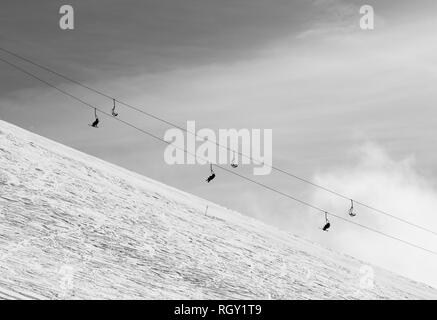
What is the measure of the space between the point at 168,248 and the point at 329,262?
6.54 meters

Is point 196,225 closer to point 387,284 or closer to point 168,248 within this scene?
point 168,248

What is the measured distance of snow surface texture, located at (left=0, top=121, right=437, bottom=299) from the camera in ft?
37.9

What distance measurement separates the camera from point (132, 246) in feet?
46.0

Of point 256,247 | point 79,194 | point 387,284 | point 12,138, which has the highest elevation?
point 12,138

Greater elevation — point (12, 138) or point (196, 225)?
point (12, 138)

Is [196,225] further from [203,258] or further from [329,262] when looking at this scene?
[329,262]

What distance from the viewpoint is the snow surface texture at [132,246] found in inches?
454

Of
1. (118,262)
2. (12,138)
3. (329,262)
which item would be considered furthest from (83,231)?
(329,262)

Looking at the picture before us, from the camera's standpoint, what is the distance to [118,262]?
12758 mm

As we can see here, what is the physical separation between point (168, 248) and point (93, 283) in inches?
143
